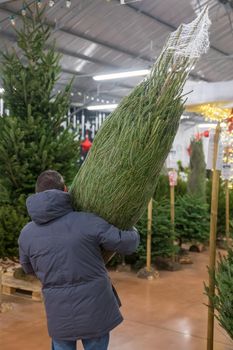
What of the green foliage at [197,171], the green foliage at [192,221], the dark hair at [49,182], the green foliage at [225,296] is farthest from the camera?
the green foliage at [197,171]

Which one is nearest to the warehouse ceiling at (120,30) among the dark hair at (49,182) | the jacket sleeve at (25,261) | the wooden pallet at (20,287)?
the wooden pallet at (20,287)

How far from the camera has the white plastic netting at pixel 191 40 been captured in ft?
6.91

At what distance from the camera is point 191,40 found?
2.12 metres

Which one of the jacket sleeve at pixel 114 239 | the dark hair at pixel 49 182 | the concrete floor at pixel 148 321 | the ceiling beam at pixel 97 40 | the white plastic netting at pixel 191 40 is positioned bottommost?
the concrete floor at pixel 148 321

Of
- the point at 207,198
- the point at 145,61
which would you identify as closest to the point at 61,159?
the point at 207,198

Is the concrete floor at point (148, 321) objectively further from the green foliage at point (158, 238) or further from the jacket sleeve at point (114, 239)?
the jacket sleeve at point (114, 239)

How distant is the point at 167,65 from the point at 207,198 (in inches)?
258

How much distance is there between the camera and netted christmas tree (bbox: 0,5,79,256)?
4.43 m

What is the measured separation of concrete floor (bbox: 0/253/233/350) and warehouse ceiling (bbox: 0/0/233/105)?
10.1ft

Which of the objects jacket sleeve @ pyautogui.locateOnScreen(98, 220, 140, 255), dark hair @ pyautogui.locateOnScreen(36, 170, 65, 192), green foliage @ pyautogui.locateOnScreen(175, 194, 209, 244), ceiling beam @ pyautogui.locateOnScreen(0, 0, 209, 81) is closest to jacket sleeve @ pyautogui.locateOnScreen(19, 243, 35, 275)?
dark hair @ pyautogui.locateOnScreen(36, 170, 65, 192)

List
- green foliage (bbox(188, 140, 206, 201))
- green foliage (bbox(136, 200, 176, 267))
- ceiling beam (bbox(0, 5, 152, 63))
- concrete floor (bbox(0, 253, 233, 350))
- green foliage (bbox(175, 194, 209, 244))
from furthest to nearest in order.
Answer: ceiling beam (bbox(0, 5, 152, 63)), green foliage (bbox(188, 140, 206, 201)), green foliage (bbox(175, 194, 209, 244)), green foliage (bbox(136, 200, 176, 267)), concrete floor (bbox(0, 253, 233, 350))

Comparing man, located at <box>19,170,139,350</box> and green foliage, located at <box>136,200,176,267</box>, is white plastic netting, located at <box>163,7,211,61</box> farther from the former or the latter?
green foliage, located at <box>136,200,176,267</box>

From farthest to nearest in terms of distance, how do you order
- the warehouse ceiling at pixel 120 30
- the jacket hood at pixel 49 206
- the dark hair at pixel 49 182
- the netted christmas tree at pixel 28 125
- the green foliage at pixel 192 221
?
the warehouse ceiling at pixel 120 30 → the green foliage at pixel 192 221 → the netted christmas tree at pixel 28 125 → the dark hair at pixel 49 182 → the jacket hood at pixel 49 206

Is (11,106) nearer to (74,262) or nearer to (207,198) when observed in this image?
(74,262)
